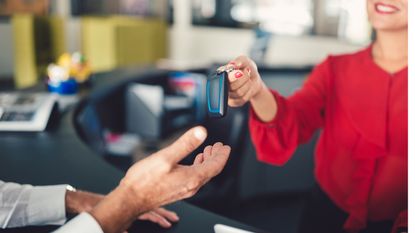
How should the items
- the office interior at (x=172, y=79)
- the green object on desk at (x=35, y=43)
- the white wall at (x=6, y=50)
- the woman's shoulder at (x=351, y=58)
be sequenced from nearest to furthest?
the woman's shoulder at (x=351, y=58), the office interior at (x=172, y=79), the green object on desk at (x=35, y=43), the white wall at (x=6, y=50)

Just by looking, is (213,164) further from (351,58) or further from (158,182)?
(351,58)

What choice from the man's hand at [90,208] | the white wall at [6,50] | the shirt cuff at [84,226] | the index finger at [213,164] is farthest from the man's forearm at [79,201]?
the white wall at [6,50]

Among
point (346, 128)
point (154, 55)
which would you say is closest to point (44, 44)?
point (154, 55)

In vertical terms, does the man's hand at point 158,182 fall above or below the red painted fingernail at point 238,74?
below

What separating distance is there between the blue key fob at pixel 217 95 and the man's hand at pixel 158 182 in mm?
118

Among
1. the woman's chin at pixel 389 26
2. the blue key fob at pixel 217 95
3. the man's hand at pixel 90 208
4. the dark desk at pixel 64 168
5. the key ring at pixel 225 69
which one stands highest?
the woman's chin at pixel 389 26

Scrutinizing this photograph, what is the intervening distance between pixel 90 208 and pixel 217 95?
16.4 inches

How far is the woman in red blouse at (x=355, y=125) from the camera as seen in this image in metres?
A: 1.46

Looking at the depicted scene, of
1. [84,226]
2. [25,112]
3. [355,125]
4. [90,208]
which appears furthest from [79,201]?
[25,112]

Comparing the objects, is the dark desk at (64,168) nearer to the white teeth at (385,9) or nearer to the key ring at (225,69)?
the key ring at (225,69)

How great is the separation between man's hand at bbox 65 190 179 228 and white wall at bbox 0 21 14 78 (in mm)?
8800

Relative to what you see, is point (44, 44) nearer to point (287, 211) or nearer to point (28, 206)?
point (287, 211)

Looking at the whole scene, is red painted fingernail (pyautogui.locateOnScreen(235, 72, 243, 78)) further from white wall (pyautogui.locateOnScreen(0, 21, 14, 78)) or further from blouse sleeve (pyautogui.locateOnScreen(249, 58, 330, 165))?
white wall (pyautogui.locateOnScreen(0, 21, 14, 78))

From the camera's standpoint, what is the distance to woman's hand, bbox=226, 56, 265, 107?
1.16 m
